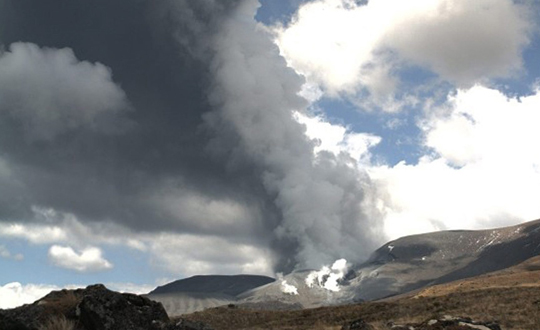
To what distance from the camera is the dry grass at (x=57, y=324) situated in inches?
589

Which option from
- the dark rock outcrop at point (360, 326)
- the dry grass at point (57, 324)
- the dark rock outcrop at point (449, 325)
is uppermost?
the dry grass at point (57, 324)

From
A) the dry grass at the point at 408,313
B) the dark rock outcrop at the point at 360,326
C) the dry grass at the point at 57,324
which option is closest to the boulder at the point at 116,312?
the dry grass at the point at 57,324

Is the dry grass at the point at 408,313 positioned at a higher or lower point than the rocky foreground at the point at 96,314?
lower

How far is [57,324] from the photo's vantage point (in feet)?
49.6

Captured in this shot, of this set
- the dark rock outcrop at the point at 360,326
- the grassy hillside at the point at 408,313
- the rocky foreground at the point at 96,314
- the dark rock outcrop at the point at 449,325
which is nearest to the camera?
the rocky foreground at the point at 96,314

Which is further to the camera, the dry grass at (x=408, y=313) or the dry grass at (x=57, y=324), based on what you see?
the dry grass at (x=408, y=313)

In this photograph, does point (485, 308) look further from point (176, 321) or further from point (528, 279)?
point (528, 279)

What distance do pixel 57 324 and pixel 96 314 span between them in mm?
1626

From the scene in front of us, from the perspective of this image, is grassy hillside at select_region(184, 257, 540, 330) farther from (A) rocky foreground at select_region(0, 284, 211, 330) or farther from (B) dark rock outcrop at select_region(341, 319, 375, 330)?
(A) rocky foreground at select_region(0, 284, 211, 330)

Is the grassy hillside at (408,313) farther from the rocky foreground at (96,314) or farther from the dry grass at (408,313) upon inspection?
the rocky foreground at (96,314)

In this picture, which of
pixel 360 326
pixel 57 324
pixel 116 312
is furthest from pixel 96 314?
pixel 360 326

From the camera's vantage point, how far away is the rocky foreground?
15.6 meters

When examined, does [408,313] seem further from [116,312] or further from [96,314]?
[96,314]

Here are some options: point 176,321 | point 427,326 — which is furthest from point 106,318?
point 427,326
